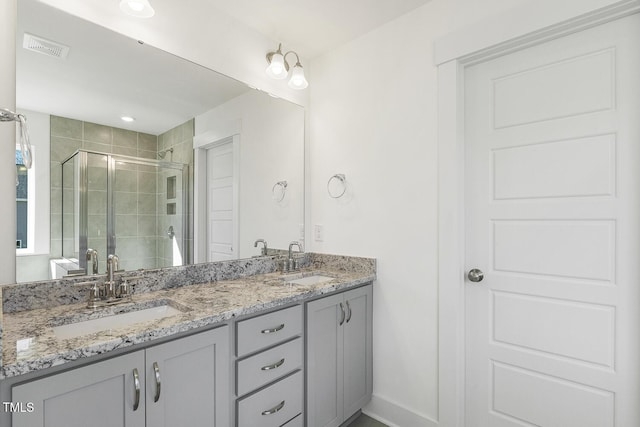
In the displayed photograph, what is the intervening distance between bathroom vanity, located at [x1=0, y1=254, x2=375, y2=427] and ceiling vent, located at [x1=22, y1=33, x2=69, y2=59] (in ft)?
3.19

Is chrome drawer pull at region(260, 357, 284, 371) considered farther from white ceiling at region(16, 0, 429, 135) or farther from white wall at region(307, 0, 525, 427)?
white ceiling at region(16, 0, 429, 135)

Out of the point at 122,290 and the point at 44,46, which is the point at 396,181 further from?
the point at 44,46

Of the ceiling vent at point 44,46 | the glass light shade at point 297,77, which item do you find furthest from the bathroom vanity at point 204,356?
the glass light shade at point 297,77

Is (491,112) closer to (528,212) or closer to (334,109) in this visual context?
(528,212)

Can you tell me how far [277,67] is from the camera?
208cm

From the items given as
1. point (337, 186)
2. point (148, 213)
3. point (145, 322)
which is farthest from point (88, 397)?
point (337, 186)

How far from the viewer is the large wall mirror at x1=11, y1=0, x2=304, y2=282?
133 centimetres

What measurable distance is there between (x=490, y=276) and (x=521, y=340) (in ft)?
1.11

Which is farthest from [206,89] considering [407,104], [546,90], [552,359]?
[552,359]

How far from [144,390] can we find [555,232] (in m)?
1.83

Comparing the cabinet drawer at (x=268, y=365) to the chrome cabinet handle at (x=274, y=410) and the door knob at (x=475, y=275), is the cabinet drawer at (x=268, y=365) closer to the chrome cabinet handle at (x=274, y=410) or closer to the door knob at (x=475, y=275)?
the chrome cabinet handle at (x=274, y=410)

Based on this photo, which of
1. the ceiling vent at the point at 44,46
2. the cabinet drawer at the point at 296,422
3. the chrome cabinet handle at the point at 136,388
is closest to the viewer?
the chrome cabinet handle at the point at 136,388

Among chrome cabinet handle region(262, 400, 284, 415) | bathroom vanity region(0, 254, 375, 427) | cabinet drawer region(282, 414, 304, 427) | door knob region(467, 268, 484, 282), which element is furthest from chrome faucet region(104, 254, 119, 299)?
door knob region(467, 268, 484, 282)

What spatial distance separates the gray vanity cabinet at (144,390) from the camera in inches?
35.5
